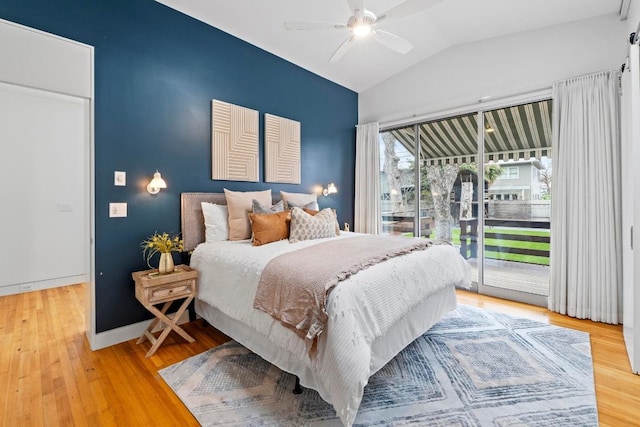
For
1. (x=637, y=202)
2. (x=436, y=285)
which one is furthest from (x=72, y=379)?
(x=637, y=202)

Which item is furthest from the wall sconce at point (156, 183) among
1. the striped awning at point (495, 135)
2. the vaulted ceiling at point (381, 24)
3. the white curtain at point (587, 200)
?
the white curtain at point (587, 200)

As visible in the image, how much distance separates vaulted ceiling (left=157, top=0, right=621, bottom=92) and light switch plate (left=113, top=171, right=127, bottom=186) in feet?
5.49

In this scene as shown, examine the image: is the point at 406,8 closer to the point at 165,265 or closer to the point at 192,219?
the point at 192,219

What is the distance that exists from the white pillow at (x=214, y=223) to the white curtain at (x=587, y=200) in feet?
11.6

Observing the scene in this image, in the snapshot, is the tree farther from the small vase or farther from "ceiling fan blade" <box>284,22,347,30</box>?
the small vase

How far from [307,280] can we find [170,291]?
1.35 metres

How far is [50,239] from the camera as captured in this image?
4.04 metres

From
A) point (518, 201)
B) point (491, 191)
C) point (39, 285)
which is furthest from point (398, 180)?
point (39, 285)

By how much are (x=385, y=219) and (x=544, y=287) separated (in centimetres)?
226

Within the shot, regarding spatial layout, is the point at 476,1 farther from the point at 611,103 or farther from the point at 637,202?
the point at 637,202

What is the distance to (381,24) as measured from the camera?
2.54 metres

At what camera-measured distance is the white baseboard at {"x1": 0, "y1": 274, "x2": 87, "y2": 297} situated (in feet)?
12.1

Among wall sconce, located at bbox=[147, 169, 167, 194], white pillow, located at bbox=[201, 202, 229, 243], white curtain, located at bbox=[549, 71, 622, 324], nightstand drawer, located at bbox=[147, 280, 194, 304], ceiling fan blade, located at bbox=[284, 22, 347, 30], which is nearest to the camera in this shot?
nightstand drawer, located at bbox=[147, 280, 194, 304]

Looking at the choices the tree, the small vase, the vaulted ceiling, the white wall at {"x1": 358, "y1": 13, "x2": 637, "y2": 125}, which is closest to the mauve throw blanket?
the small vase
